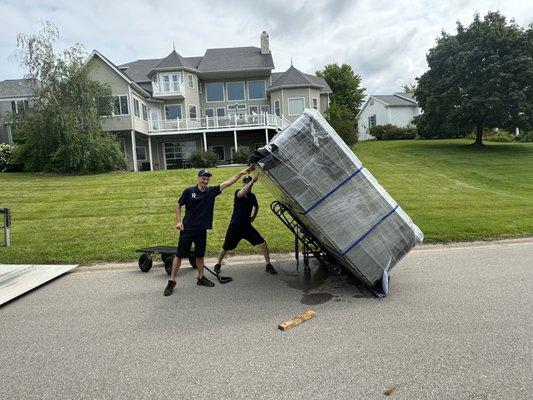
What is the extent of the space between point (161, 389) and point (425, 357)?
7.55 feet

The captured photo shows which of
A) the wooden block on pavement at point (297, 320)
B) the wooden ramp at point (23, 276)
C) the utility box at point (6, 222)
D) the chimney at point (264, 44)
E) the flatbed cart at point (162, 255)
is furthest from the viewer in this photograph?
the chimney at point (264, 44)

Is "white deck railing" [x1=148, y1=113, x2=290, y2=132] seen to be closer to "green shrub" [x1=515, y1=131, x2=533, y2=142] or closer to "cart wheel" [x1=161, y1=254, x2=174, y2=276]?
"cart wheel" [x1=161, y1=254, x2=174, y2=276]

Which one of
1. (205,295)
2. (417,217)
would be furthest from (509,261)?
(205,295)

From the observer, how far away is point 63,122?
67.8 feet

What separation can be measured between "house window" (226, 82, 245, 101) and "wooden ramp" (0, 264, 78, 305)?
96.5 feet

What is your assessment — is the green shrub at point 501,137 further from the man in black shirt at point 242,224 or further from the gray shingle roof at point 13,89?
the gray shingle roof at point 13,89

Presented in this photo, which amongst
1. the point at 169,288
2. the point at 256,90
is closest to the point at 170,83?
the point at 256,90

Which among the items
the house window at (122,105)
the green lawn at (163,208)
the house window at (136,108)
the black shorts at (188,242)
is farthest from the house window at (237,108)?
the black shorts at (188,242)

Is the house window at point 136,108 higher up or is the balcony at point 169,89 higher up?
the balcony at point 169,89

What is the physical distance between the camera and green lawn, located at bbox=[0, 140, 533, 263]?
27.9 feet

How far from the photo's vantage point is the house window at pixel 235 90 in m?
34.8

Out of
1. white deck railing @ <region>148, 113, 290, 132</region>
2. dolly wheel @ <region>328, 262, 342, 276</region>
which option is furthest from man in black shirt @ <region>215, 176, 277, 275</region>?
white deck railing @ <region>148, 113, 290, 132</region>

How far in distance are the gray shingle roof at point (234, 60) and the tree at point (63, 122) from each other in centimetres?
1322

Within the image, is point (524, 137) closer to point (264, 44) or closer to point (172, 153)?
point (264, 44)
